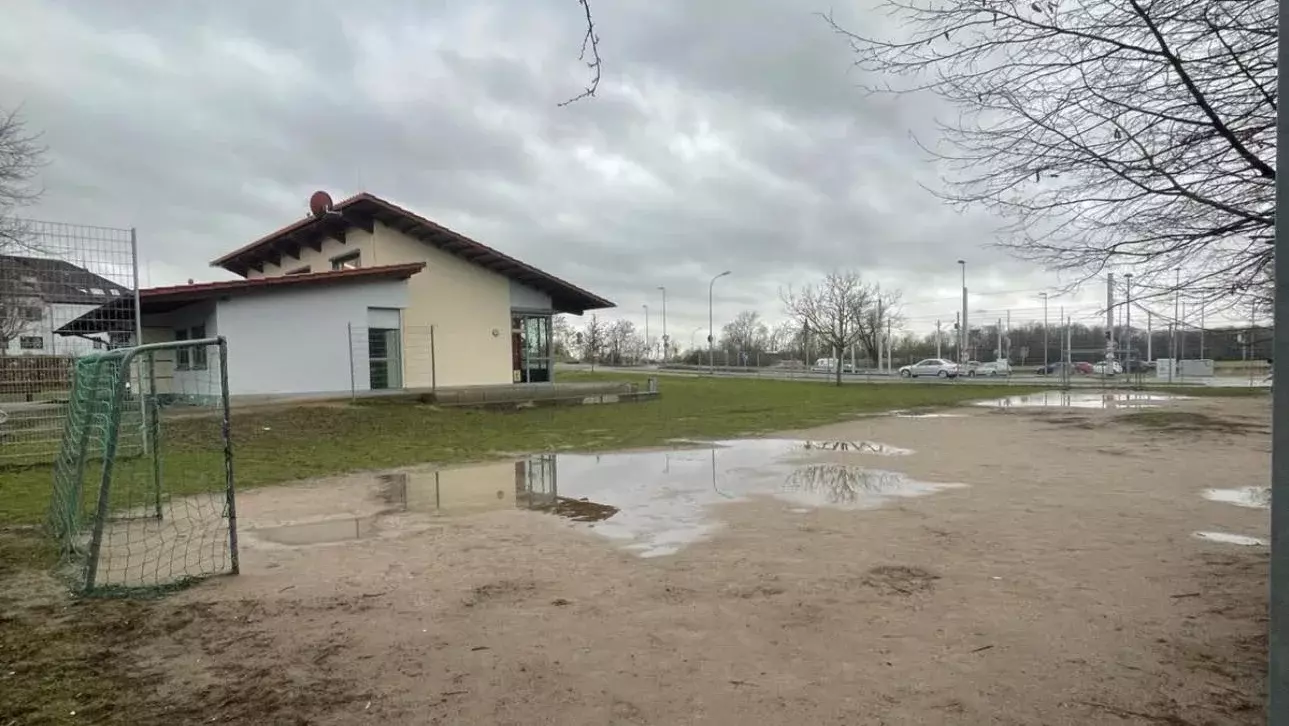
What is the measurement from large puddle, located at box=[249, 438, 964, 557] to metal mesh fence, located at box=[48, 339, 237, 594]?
87 cm

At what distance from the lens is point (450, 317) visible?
25922 millimetres

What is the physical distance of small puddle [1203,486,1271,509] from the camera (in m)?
8.59

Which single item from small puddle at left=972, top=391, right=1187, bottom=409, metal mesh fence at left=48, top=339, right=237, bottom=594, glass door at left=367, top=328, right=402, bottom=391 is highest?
glass door at left=367, top=328, right=402, bottom=391

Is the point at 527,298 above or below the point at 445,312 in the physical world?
above

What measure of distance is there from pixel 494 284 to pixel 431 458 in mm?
14724

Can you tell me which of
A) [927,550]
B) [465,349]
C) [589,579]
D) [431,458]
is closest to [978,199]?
[927,550]

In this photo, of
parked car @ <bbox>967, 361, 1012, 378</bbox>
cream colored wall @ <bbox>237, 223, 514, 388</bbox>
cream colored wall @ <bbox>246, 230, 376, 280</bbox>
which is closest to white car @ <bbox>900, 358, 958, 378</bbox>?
parked car @ <bbox>967, 361, 1012, 378</bbox>

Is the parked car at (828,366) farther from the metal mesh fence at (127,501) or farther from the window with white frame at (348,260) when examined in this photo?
the metal mesh fence at (127,501)

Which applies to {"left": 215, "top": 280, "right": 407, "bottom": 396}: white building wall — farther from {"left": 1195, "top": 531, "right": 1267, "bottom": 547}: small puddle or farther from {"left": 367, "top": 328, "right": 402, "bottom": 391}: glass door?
{"left": 1195, "top": 531, "right": 1267, "bottom": 547}: small puddle

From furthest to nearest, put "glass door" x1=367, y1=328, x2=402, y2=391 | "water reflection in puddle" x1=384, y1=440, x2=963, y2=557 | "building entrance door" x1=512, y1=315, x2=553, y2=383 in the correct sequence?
"building entrance door" x1=512, y1=315, x2=553, y2=383 → "glass door" x1=367, y1=328, x2=402, y2=391 → "water reflection in puddle" x1=384, y1=440, x2=963, y2=557

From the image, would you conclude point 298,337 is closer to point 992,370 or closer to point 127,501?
point 127,501

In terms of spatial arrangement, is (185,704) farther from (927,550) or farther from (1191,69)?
(1191,69)

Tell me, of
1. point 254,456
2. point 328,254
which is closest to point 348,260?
point 328,254

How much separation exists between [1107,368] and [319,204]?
1573 inches
